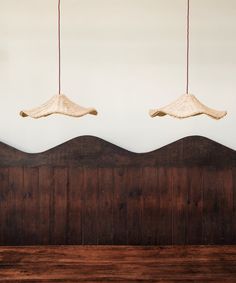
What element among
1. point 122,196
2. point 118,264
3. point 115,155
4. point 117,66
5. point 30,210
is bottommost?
point 118,264

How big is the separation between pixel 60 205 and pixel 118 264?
1072mm

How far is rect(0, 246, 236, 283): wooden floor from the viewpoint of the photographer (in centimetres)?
190

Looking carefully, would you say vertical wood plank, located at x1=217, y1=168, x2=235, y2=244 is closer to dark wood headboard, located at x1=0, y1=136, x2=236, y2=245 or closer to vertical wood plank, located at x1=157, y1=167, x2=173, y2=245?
dark wood headboard, located at x1=0, y1=136, x2=236, y2=245

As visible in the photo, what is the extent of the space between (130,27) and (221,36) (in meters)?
0.86

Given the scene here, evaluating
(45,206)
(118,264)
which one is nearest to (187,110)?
(118,264)

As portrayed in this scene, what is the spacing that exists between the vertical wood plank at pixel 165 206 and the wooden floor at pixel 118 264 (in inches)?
23.8

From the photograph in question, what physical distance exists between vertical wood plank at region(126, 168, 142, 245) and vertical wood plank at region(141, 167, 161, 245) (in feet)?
0.12

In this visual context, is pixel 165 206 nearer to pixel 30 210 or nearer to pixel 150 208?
pixel 150 208

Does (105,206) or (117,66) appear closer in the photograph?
(105,206)

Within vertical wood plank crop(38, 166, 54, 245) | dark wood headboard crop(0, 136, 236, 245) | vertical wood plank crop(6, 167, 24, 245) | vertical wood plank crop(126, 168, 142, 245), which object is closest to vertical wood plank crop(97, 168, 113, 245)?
dark wood headboard crop(0, 136, 236, 245)

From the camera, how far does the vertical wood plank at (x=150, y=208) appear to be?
3.02m

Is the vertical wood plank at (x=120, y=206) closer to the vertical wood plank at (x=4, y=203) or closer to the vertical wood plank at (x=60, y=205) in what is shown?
the vertical wood plank at (x=60, y=205)

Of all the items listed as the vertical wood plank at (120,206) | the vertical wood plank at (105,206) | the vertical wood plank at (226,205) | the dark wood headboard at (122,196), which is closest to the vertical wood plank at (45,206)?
the dark wood headboard at (122,196)

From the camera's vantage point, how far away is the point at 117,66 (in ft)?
10.4
